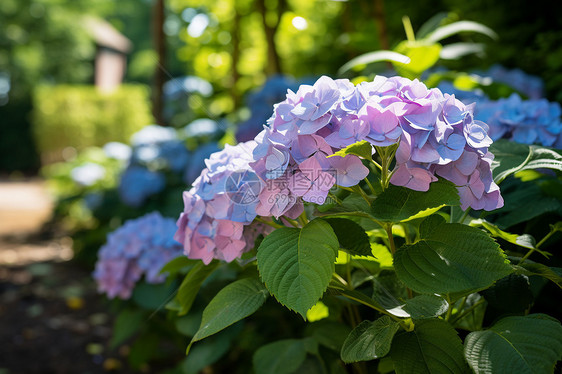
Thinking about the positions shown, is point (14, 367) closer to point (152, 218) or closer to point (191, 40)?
point (152, 218)

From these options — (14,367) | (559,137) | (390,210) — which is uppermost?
(390,210)

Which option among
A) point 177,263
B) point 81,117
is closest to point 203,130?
point 177,263

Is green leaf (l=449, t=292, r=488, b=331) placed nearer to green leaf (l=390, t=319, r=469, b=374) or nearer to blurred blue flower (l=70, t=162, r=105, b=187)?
green leaf (l=390, t=319, r=469, b=374)

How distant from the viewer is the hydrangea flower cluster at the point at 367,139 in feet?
2.64

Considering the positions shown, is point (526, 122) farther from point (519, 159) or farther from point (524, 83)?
point (524, 83)

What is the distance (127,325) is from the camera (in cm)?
200

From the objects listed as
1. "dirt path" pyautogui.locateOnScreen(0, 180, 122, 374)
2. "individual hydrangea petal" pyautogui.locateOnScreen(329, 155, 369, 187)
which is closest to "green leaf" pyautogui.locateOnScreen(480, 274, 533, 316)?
"individual hydrangea petal" pyautogui.locateOnScreen(329, 155, 369, 187)

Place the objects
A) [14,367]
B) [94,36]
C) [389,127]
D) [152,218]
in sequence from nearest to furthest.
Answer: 1. [389,127]
2. [152,218]
3. [14,367]
4. [94,36]

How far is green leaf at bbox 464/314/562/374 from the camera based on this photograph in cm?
77

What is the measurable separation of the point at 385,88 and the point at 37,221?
26.7 feet

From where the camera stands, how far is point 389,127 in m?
0.80

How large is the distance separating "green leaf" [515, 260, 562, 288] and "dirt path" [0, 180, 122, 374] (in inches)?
93.4

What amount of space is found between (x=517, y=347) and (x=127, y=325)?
1.57 m

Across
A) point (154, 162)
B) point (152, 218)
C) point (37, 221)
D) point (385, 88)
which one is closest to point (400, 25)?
point (154, 162)
